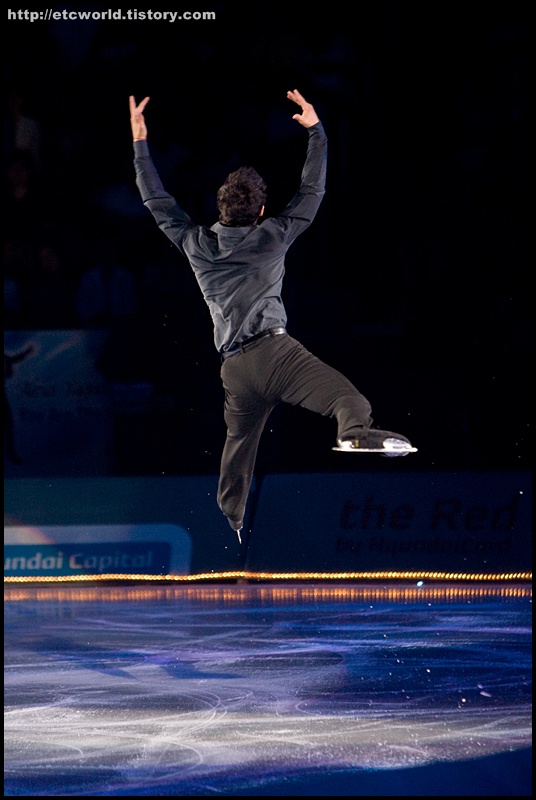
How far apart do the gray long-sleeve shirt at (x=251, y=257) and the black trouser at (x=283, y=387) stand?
0.40ft

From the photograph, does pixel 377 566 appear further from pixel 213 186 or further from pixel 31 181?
pixel 31 181

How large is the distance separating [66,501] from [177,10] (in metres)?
A: 4.21

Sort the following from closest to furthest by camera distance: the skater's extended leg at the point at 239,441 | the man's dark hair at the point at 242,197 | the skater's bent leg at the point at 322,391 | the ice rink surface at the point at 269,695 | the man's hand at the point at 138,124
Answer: the ice rink surface at the point at 269,695, the skater's bent leg at the point at 322,391, the man's dark hair at the point at 242,197, the skater's extended leg at the point at 239,441, the man's hand at the point at 138,124

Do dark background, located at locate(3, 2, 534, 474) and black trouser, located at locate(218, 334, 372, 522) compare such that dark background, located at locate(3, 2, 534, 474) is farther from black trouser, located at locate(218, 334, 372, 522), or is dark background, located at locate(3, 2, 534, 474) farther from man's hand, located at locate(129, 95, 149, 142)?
black trouser, located at locate(218, 334, 372, 522)

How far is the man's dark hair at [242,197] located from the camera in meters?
5.55

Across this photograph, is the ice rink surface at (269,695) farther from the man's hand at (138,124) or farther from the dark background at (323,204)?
the man's hand at (138,124)

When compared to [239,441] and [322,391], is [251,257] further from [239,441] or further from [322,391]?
[239,441]

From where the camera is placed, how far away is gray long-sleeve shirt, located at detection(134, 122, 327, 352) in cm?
557

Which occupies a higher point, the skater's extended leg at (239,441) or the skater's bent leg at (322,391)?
the skater's bent leg at (322,391)

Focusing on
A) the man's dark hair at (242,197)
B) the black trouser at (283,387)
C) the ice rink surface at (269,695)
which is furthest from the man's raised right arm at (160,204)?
the ice rink surface at (269,695)

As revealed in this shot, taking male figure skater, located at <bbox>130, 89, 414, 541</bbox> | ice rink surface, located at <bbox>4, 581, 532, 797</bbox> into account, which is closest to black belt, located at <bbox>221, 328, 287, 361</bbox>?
male figure skater, located at <bbox>130, 89, 414, 541</bbox>

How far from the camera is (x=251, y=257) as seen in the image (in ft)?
18.3

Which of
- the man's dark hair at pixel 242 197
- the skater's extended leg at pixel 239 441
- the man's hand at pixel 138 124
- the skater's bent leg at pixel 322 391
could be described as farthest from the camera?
the man's hand at pixel 138 124

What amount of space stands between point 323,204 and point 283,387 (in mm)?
4679
